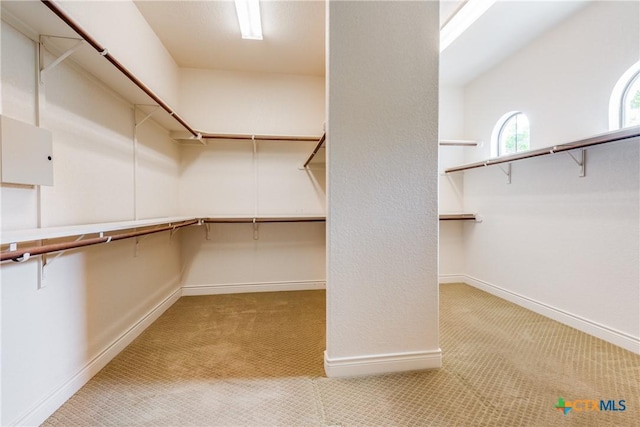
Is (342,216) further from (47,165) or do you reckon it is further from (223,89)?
(223,89)

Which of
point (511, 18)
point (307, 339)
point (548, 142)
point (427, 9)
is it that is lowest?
point (307, 339)

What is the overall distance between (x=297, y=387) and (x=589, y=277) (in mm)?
2562

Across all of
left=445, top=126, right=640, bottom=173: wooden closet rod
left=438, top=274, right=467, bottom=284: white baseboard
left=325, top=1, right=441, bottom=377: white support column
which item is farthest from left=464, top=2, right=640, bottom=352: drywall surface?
left=325, top=1, right=441, bottom=377: white support column

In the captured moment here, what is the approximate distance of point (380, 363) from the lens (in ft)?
5.48

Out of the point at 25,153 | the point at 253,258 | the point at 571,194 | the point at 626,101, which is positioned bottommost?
the point at 253,258

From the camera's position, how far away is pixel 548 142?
8.36ft

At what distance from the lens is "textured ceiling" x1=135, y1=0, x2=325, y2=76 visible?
2.23 metres

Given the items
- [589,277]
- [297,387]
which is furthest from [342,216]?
[589,277]

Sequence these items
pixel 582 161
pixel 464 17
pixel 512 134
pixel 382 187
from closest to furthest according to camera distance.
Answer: pixel 382 187 < pixel 464 17 < pixel 582 161 < pixel 512 134

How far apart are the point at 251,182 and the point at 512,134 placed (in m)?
3.22

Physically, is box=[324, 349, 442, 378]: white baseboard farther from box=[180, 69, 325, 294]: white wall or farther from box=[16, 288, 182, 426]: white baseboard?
box=[180, 69, 325, 294]: white wall

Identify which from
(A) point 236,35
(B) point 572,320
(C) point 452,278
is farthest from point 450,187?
(A) point 236,35

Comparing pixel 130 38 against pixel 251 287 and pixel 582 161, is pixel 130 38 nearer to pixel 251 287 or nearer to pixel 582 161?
pixel 251 287

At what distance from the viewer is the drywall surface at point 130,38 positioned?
1665 millimetres
